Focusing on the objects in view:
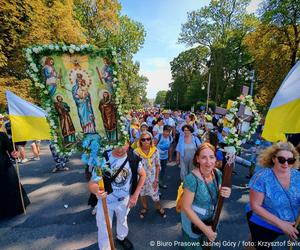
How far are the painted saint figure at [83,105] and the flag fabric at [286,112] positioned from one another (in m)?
2.54

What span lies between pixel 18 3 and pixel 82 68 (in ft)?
56.3

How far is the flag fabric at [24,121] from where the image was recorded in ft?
15.3

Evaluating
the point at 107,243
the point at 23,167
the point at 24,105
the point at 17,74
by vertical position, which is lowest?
the point at 23,167

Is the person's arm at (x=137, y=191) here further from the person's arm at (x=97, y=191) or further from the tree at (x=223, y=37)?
the tree at (x=223, y=37)

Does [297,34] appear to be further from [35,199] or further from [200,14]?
[35,199]

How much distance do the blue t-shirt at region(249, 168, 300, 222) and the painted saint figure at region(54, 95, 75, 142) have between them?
7.84ft

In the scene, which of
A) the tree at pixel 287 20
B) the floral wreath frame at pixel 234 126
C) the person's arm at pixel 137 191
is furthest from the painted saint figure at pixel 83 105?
the tree at pixel 287 20

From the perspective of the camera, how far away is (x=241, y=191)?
19.8 feet

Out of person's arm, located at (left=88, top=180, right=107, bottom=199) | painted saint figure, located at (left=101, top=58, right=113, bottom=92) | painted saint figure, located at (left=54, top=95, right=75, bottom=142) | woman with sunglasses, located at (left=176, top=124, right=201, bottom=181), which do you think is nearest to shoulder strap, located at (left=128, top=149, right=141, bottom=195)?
person's arm, located at (left=88, top=180, right=107, bottom=199)

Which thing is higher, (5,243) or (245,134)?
(245,134)

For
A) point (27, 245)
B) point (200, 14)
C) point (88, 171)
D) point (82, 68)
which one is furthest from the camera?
point (200, 14)

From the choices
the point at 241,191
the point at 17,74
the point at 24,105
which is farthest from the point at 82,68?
the point at 17,74

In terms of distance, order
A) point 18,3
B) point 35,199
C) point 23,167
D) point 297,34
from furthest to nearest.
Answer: point 297,34 < point 18,3 < point 23,167 < point 35,199

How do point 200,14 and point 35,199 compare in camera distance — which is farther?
point 200,14
